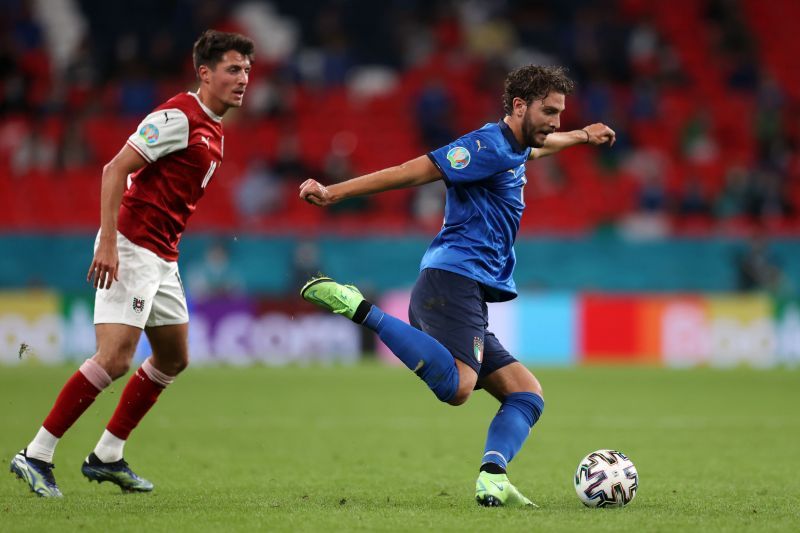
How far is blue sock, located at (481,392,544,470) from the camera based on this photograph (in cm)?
616

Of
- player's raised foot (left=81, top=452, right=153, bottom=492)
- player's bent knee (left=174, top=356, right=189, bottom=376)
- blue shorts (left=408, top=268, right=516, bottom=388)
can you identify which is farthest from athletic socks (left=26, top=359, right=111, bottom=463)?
blue shorts (left=408, top=268, right=516, bottom=388)

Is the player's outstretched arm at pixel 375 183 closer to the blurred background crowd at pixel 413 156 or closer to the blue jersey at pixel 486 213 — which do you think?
the blue jersey at pixel 486 213

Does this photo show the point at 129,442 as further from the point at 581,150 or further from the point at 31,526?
the point at 581,150

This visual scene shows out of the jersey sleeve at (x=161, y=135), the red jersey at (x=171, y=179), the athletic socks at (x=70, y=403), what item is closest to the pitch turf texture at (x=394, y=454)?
the athletic socks at (x=70, y=403)

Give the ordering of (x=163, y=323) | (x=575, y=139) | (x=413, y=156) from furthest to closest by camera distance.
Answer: (x=413, y=156) < (x=575, y=139) < (x=163, y=323)

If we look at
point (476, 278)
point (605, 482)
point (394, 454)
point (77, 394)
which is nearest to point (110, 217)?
point (77, 394)

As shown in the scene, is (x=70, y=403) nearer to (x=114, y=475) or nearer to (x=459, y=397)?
(x=114, y=475)

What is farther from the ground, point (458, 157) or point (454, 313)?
point (458, 157)

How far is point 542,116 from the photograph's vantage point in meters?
6.16

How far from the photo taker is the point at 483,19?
966 inches

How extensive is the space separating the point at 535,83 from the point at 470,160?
1.79 feet

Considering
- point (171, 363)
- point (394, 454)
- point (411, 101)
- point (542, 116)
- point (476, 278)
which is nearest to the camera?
point (542, 116)

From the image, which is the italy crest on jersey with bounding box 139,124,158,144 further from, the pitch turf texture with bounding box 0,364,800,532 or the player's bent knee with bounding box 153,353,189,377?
the pitch turf texture with bounding box 0,364,800,532

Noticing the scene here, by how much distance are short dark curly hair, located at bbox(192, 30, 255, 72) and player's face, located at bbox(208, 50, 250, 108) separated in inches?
1.1
